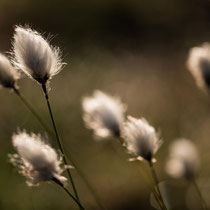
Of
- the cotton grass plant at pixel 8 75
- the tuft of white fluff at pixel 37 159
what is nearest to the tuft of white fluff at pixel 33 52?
the cotton grass plant at pixel 8 75

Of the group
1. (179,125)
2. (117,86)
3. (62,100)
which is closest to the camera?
(179,125)

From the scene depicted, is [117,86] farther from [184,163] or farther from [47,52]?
[47,52]

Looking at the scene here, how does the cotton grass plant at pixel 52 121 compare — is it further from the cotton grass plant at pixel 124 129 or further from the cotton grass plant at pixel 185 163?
the cotton grass plant at pixel 185 163

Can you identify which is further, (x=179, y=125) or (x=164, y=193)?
(x=179, y=125)

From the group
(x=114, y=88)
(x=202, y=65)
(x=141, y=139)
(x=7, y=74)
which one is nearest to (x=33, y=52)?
(x=7, y=74)

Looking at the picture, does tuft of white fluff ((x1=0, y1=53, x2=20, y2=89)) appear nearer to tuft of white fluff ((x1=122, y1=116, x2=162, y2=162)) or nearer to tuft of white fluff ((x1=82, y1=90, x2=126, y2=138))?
tuft of white fluff ((x1=82, y1=90, x2=126, y2=138))

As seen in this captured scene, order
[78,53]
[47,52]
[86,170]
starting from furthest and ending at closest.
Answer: [78,53], [86,170], [47,52]

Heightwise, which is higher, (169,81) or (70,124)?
(169,81)

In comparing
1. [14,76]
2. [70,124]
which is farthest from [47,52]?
[70,124]
